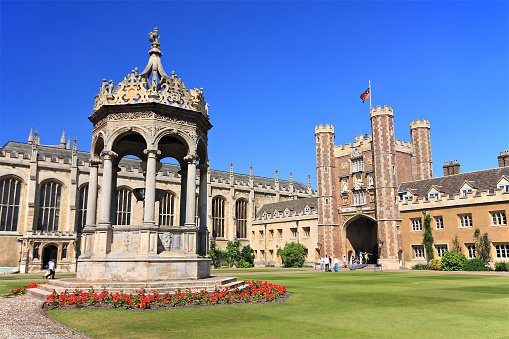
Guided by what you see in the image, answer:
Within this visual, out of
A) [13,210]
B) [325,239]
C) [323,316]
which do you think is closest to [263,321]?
[323,316]

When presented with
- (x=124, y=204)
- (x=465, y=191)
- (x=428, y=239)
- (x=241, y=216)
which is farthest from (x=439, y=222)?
(x=124, y=204)

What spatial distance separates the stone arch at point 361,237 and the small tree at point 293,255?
5.54 metres

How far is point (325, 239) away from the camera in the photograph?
5038 centimetres

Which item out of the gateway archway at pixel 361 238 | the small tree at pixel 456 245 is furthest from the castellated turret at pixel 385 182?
the small tree at pixel 456 245

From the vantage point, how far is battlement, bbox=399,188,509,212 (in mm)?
37094

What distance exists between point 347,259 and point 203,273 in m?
36.9

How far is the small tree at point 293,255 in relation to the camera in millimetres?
51781

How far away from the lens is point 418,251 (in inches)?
1720

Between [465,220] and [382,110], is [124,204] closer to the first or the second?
[382,110]

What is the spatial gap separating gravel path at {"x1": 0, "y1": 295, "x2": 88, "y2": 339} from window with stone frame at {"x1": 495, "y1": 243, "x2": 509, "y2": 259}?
1454 inches

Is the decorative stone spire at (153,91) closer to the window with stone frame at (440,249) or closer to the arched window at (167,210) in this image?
the window with stone frame at (440,249)

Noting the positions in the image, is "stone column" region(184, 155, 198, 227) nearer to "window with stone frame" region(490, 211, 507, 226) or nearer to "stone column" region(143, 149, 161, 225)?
"stone column" region(143, 149, 161, 225)

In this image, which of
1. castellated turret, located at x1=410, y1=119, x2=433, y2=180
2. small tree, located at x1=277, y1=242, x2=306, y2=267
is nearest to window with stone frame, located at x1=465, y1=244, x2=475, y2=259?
Answer: castellated turret, located at x1=410, y1=119, x2=433, y2=180

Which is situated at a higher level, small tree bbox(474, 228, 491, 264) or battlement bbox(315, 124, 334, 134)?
battlement bbox(315, 124, 334, 134)
